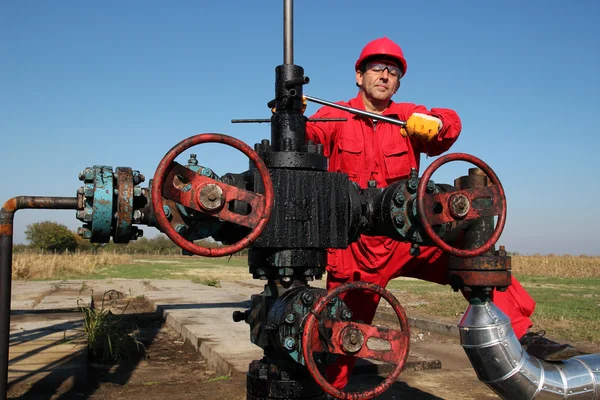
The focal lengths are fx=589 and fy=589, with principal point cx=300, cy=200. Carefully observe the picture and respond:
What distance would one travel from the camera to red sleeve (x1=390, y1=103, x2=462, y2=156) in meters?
2.61

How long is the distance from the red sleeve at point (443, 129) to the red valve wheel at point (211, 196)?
1.21 m

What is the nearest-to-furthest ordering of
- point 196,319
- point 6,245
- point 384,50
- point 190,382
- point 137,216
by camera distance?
1. point 137,216
2. point 6,245
3. point 384,50
4. point 190,382
5. point 196,319

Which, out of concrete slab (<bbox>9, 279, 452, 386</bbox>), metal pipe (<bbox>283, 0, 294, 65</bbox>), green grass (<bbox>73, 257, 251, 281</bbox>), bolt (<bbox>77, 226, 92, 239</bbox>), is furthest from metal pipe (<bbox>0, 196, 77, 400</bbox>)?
green grass (<bbox>73, 257, 251, 281</bbox>)

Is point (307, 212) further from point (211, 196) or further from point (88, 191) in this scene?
point (88, 191)

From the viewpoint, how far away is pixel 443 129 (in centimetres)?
262

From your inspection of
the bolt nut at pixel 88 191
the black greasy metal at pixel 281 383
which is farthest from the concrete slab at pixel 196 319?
the bolt nut at pixel 88 191

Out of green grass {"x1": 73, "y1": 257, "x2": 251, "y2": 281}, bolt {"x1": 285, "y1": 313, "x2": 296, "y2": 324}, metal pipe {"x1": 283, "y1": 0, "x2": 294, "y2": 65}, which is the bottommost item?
green grass {"x1": 73, "y1": 257, "x2": 251, "y2": 281}

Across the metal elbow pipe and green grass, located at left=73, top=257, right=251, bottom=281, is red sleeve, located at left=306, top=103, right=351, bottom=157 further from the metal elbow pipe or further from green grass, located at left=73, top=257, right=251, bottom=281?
green grass, located at left=73, top=257, right=251, bottom=281

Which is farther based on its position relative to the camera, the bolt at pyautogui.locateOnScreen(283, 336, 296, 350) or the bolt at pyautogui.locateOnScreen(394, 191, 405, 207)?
the bolt at pyautogui.locateOnScreen(394, 191, 405, 207)

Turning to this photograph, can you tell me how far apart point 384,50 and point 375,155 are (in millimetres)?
532

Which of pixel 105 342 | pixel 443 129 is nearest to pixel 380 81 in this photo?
pixel 443 129

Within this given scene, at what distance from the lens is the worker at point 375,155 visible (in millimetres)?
2840

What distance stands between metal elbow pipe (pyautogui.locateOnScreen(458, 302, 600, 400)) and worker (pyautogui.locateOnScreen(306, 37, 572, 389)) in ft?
2.15

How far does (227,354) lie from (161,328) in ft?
10.0
